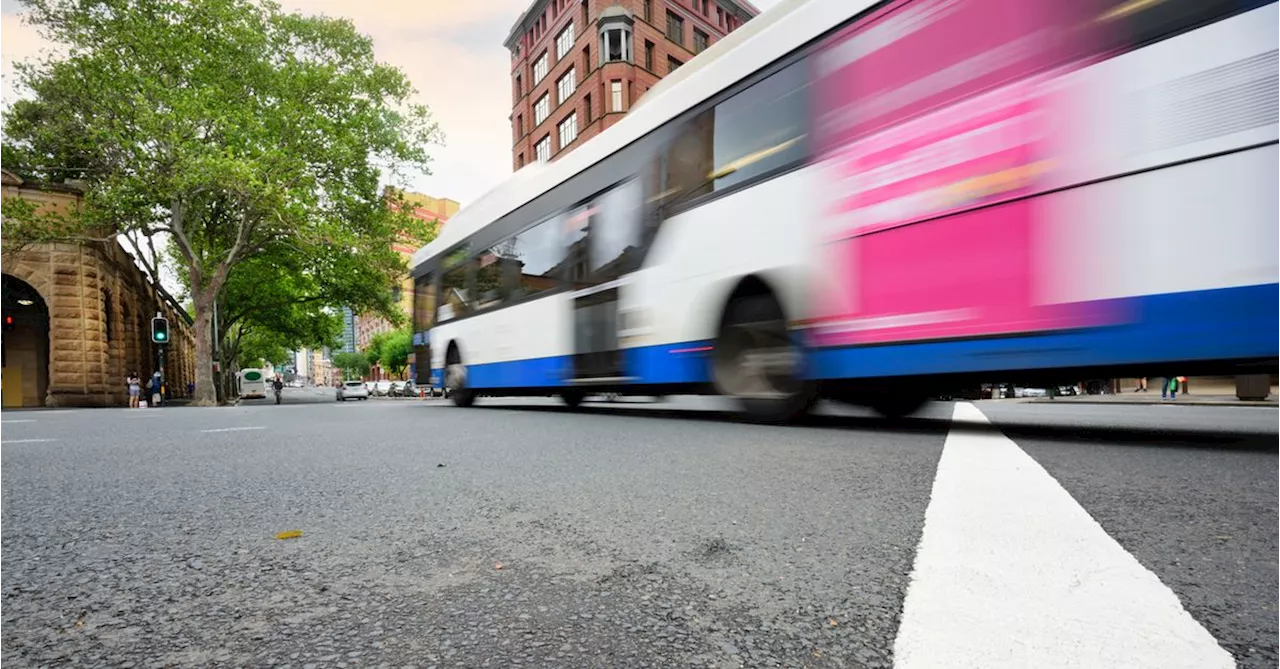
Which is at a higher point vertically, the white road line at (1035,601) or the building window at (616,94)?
the building window at (616,94)

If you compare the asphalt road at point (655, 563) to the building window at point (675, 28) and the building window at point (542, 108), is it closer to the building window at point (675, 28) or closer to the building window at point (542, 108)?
the building window at point (675, 28)

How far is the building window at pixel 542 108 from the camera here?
43619 millimetres

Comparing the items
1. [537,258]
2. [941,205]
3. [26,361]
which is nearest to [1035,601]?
[941,205]

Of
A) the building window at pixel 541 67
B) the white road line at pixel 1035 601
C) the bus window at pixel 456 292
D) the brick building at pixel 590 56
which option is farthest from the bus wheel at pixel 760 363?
the building window at pixel 541 67

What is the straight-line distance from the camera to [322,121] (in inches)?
950

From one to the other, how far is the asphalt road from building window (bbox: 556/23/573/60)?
40.8m

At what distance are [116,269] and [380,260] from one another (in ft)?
40.9

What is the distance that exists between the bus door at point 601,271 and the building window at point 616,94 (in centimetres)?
3032

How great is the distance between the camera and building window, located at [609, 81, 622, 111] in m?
37.4

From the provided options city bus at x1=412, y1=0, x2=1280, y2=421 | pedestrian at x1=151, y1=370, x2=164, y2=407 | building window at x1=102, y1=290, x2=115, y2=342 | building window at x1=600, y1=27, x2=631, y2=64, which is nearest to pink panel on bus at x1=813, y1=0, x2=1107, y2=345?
city bus at x1=412, y1=0, x2=1280, y2=421

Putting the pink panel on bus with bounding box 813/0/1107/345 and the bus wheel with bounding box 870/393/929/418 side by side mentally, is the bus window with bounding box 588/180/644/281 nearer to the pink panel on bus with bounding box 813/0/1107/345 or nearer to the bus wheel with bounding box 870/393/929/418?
the pink panel on bus with bounding box 813/0/1107/345

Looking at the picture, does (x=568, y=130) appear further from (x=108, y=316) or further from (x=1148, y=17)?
(x=1148, y=17)

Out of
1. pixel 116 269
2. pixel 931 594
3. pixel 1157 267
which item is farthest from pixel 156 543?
pixel 116 269

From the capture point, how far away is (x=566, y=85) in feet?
136
